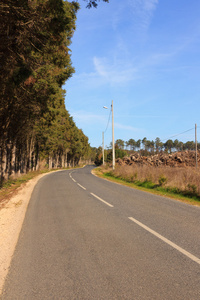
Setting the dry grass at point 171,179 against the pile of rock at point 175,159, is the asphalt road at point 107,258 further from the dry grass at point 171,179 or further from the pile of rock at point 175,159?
the pile of rock at point 175,159

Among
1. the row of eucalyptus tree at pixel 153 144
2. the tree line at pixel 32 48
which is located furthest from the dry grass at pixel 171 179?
the row of eucalyptus tree at pixel 153 144

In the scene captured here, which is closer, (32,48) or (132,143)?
(32,48)

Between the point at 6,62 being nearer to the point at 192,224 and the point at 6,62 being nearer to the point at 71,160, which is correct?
the point at 192,224

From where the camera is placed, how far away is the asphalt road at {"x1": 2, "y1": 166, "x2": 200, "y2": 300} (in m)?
2.82

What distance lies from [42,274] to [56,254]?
0.73 m

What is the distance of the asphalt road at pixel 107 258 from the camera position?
2.82 metres

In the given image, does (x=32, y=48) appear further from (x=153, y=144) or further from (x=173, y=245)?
(x=153, y=144)

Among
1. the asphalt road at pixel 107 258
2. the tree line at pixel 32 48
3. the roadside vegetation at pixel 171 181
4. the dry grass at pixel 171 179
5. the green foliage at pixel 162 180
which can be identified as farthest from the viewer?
the green foliage at pixel 162 180

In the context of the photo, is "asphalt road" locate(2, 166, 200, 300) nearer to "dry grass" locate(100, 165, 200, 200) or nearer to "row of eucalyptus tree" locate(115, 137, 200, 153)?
"dry grass" locate(100, 165, 200, 200)

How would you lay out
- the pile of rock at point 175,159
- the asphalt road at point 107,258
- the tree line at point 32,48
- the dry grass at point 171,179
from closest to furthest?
the asphalt road at point 107,258 < the tree line at point 32,48 < the dry grass at point 171,179 < the pile of rock at point 175,159

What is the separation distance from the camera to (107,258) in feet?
12.3

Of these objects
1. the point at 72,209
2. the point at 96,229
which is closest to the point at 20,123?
the point at 72,209

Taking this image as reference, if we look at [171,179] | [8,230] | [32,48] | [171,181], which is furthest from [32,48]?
[171,179]

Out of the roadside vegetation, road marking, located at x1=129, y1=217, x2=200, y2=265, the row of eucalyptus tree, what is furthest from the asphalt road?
the row of eucalyptus tree
